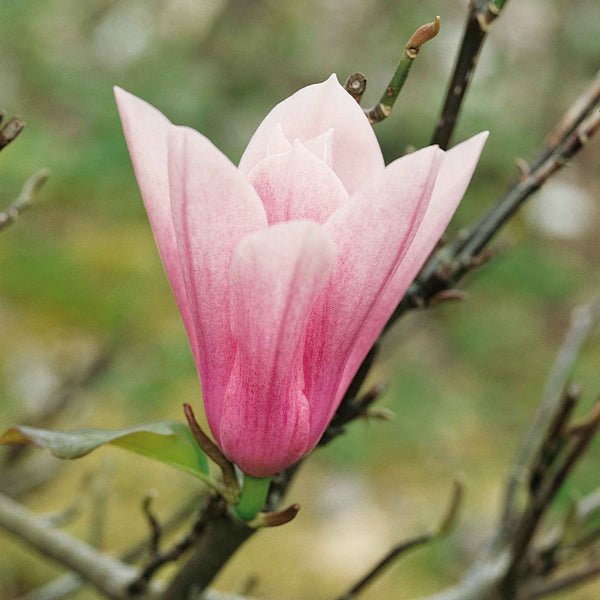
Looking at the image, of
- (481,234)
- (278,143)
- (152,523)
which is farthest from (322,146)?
(152,523)

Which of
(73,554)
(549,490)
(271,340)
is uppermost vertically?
(271,340)

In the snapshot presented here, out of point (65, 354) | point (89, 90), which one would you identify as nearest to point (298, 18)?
point (89, 90)

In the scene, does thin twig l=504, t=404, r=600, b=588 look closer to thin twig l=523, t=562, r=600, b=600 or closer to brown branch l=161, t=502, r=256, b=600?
thin twig l=523, t=562, r=600, b=600

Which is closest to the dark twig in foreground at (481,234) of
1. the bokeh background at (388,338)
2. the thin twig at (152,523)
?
the thin twig at (152,523)

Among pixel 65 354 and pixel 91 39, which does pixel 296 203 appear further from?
pixel 91 39

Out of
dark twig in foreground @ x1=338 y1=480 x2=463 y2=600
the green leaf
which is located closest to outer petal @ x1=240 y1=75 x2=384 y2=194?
the green leaf

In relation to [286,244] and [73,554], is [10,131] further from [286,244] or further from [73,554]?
[73,554]
